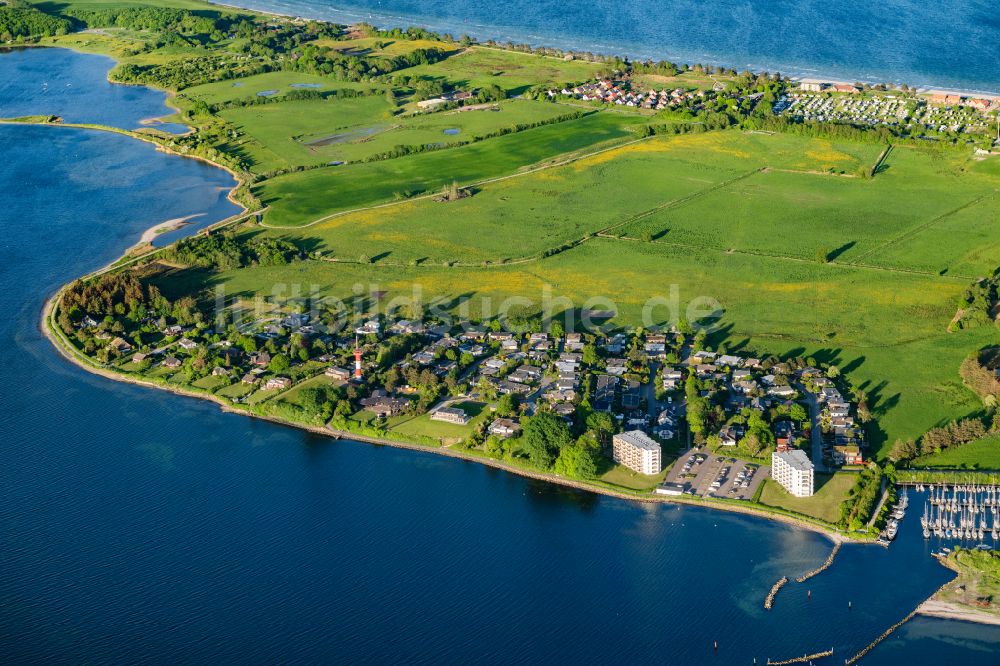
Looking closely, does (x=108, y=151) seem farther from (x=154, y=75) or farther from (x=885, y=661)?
(x=885, y=661)

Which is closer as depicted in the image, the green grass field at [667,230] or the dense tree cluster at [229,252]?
the green grass field at [667,230]

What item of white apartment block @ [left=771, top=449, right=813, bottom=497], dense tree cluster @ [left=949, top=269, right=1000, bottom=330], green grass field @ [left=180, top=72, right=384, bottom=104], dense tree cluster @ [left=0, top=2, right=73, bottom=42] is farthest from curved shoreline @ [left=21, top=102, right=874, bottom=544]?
dense tree cluster @ [left=0, top=2, right=73, bottom=42]

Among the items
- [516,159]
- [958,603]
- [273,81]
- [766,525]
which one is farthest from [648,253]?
[273,81]

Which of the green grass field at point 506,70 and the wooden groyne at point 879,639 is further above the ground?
the green grass field at point 506,70

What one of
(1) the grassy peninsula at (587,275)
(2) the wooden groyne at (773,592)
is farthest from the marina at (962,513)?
(2) the wooden groyne at (773,592)

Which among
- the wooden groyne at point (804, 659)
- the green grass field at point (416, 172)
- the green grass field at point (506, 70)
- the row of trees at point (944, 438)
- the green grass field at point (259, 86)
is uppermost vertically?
the green grass field at point (506, 70)

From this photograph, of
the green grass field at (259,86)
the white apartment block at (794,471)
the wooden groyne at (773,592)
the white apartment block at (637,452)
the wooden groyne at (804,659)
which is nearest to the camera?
the wooden groyne at (804,659)

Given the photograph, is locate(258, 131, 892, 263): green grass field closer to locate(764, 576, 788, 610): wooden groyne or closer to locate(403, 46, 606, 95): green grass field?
locate(403, 46, 606, 95): green grass field

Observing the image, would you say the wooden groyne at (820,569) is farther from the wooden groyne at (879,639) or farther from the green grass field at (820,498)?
the wooden groyne at (879,639)
